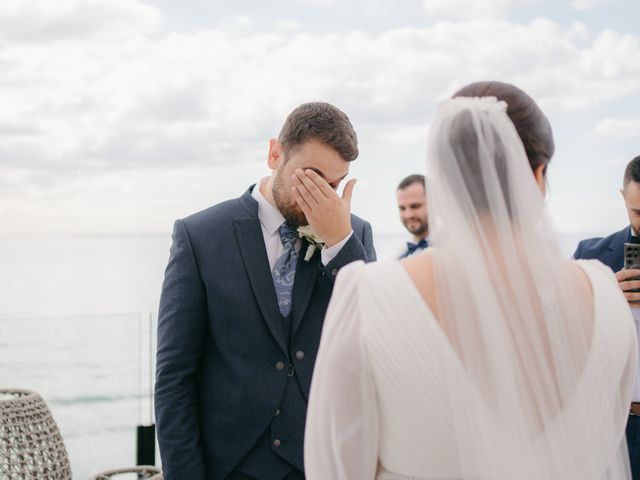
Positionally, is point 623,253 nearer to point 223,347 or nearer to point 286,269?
point 286,269

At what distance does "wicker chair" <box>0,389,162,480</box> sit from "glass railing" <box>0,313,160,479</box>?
73 cm

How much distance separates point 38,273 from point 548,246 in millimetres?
26465

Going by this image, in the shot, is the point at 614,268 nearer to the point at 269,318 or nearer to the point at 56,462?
the point at 269,318

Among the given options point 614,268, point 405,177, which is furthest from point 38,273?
point 614,268

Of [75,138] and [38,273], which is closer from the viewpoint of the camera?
[75,138]

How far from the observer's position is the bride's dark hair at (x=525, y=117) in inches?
53.5

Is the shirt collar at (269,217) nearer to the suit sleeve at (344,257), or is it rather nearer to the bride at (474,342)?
the suit sleeve at (344,257)

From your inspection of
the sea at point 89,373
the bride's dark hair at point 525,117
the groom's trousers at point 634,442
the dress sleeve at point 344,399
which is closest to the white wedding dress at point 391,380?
the dress sleeve at point 344,399

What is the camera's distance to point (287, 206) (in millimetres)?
1958

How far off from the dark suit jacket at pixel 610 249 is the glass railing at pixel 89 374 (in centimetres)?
246

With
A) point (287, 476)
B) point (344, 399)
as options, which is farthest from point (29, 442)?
point (344, 399)

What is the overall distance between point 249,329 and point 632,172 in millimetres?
1647

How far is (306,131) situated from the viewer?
196cm

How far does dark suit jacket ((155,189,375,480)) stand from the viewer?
185 cm
